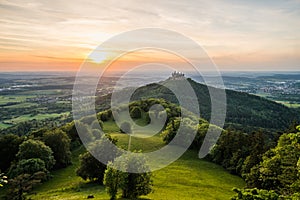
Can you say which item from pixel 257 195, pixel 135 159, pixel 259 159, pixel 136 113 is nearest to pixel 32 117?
pixel 136 113

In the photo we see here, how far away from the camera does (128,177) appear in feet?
110

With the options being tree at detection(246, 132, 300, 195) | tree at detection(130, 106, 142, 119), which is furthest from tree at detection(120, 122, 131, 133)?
tree at detection(246, 132, 300, 195)

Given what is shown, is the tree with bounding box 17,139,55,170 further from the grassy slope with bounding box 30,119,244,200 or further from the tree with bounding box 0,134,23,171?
the tree with bounding box 0,134,23,171

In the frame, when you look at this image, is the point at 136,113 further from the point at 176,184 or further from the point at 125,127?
the point at 176,184

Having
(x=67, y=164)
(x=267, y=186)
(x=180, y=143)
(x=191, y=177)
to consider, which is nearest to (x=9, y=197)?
(x=67, y=164)

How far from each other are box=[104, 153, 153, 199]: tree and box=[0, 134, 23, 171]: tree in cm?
3521

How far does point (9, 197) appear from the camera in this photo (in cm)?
3575

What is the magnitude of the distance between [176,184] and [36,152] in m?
27.8

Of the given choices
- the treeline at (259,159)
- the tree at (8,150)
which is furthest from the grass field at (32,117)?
the treeline at (259,159)

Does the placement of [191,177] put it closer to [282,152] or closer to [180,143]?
[180,143]

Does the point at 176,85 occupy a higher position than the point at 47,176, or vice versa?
the point at 176,85

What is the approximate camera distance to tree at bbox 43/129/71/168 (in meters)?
60.2

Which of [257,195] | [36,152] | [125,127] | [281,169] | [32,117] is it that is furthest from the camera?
[32,117]

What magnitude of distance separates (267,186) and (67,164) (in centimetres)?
4153
